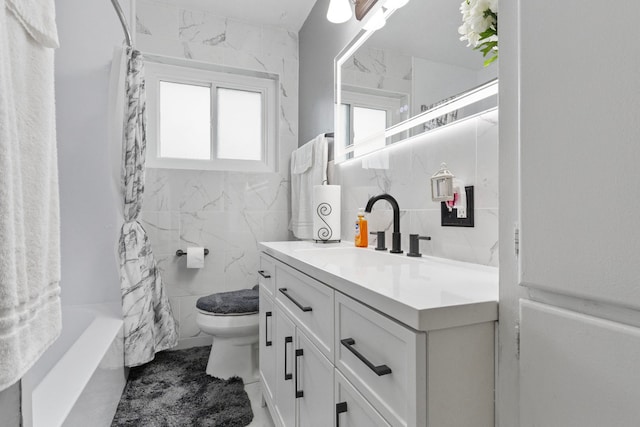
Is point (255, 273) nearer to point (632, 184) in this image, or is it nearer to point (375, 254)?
point (375, 254)

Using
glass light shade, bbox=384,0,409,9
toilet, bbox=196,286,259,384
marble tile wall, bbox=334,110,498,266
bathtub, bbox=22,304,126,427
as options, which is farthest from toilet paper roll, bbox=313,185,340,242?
bathtub, bbox=22,304,126,427

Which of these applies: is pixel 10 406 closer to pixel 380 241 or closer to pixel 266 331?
pixel 266 331

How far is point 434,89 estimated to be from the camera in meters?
1.26

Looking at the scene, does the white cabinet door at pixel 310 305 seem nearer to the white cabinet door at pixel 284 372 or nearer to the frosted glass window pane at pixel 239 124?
the white cabinet door at pixel 284 372

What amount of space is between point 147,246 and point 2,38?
1.72 meters

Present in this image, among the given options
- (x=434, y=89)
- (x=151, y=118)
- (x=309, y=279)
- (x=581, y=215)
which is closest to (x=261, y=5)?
(x=151, y=118)

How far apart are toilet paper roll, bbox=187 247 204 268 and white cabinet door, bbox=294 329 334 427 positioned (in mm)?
1498

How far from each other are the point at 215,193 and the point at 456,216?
6.31 ft

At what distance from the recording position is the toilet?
1.93 m

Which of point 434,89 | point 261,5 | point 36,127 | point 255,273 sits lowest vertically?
point 255,273

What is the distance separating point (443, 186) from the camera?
1083 mm

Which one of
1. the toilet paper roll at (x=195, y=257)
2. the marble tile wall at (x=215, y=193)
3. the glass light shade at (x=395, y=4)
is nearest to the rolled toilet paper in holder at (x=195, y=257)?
the toilet paper roll at (x=195, y=257)

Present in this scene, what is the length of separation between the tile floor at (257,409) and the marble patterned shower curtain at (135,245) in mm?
623

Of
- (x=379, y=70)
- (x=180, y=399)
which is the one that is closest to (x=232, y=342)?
(x=180, y=399)
